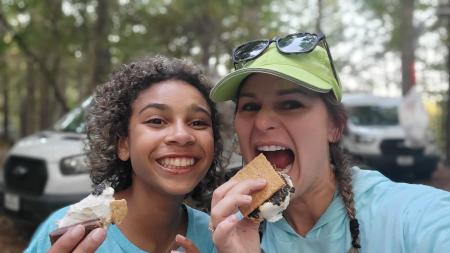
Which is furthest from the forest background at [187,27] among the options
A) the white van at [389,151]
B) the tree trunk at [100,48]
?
the white van at [389,151]

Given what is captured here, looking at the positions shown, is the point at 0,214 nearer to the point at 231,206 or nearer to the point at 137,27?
the point at 231,206

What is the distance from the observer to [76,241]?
1659mm

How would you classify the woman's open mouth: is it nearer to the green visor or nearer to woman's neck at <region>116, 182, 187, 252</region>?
the green visor

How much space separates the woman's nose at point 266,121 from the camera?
2055 mm

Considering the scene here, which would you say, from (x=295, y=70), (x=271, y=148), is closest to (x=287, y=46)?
(x=295, y=70)

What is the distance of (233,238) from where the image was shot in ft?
5.98

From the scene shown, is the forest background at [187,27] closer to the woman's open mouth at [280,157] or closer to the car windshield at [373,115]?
the car windshield at [373,115]

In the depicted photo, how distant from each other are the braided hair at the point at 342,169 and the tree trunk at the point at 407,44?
10514 millimetres

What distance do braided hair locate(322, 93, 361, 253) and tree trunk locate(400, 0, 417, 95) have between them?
10.5 metres

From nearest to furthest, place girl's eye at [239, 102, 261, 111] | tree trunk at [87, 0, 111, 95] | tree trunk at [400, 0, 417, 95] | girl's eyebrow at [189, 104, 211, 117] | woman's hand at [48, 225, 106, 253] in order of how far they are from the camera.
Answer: woman's hand at [48, 225, 106, 253] → girl's eye at [239, 102, 261, 111] → girl's eyebrow at [189, 104, 211, 117] → tree trunk at [87, 0, 111, 95] → tree trunk at [400, 0, 417, 95]

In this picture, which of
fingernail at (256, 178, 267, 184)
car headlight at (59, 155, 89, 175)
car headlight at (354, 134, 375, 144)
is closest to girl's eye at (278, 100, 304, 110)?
fingernail at (256, 178, 267, 184)

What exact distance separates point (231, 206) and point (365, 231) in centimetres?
61

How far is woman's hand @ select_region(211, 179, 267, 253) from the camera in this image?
1748 millimetres

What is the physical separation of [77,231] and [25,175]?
174 inches
